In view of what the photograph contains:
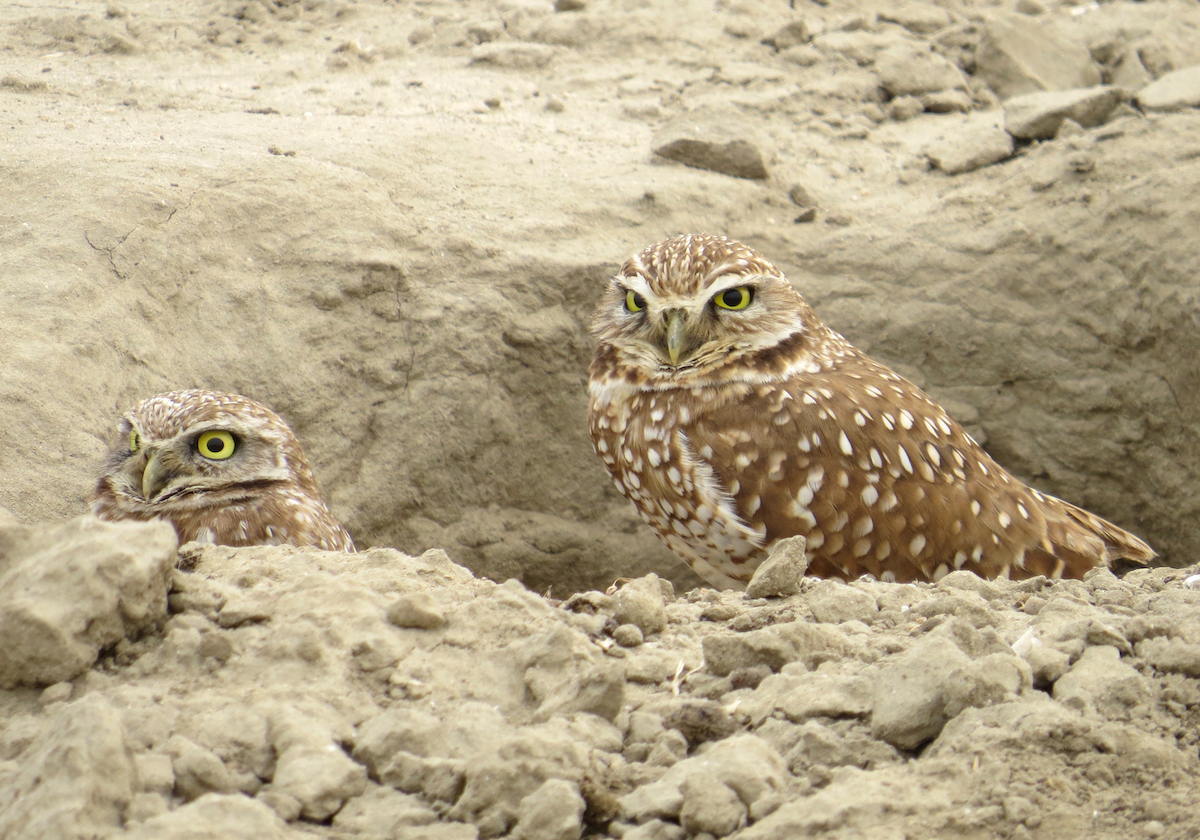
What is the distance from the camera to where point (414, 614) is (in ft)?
7.52

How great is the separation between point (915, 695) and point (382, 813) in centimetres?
97

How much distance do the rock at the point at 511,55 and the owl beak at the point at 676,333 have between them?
3.10m

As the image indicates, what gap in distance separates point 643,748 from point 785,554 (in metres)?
0.85

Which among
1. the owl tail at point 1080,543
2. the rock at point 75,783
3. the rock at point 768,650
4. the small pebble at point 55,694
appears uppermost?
the rock at point 75,783

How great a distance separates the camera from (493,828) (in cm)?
177

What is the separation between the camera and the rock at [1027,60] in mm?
6660

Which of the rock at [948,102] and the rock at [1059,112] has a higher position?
the rock at [1059,112]

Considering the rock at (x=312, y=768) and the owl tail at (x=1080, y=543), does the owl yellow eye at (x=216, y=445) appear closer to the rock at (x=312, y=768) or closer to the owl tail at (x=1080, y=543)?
the rock at (x=312, y=768)

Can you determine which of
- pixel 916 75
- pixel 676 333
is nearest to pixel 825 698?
pixel 676 333

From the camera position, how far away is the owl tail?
409 centimetres

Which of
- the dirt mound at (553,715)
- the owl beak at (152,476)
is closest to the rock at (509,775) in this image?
the dirt mound at (553,715)

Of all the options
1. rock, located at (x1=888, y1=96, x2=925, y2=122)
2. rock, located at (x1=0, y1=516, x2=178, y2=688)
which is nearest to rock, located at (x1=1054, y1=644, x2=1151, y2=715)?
rock, located at (x1=0, y1=516, x2=178, y2=688)

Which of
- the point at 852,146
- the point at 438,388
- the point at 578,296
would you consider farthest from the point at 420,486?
the point at 852,146

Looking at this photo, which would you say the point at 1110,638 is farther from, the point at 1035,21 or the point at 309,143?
the point at 1035,21
